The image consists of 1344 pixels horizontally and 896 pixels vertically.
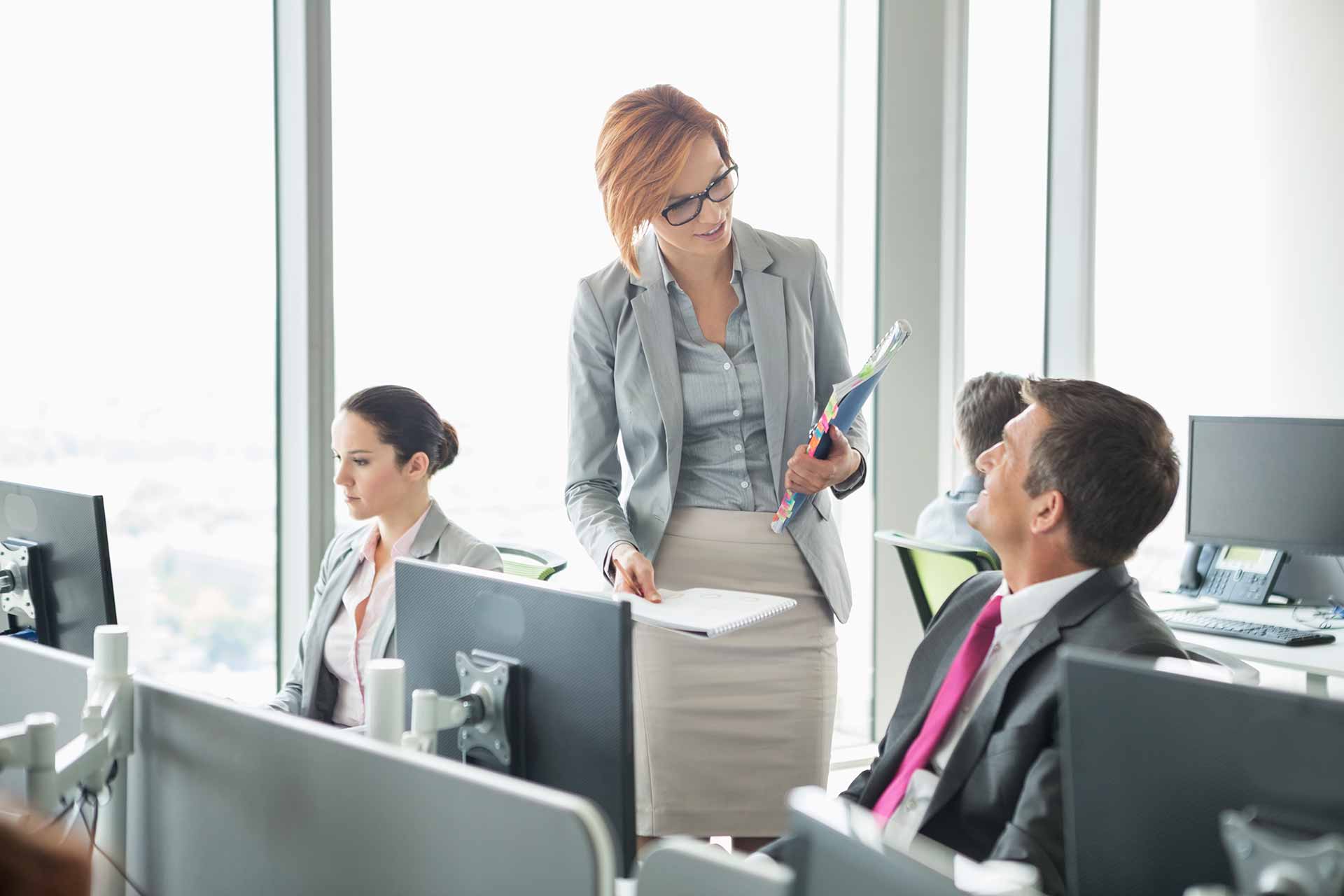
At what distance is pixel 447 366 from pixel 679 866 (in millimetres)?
2726

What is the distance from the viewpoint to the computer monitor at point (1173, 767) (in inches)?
32.0

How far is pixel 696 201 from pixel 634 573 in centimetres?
68

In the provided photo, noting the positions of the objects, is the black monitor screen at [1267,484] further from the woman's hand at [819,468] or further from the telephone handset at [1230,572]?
the woman's hand at [819,468]

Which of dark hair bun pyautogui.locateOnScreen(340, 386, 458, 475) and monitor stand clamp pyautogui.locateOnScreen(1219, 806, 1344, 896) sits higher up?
dark hair bun pyautogui.locateOnScreen(340, 386, 458, 475)

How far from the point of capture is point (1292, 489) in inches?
132

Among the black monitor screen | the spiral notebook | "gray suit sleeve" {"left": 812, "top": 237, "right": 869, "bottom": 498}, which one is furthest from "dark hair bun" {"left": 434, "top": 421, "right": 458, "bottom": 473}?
the black monitor screen

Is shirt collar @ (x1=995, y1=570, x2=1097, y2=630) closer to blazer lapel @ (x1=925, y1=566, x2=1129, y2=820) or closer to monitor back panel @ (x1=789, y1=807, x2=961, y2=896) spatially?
blazer lapel @ (x1=925, y1=566, x2=1129, y2=820)

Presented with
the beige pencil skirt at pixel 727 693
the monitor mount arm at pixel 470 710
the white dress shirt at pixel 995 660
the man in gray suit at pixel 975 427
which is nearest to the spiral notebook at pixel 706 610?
the beige pencil skirt at pixel 727 693

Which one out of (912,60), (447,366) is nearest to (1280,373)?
(912,60)

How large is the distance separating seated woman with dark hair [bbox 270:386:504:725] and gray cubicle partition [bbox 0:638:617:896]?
0.98 m

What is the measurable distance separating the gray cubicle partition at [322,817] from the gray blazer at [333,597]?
0.97 m

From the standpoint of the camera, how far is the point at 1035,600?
5.62ft

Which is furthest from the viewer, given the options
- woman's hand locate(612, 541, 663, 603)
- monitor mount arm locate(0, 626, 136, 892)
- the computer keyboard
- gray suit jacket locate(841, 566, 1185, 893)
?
the computer keyboard

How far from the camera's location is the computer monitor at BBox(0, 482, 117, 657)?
168 centimetres
